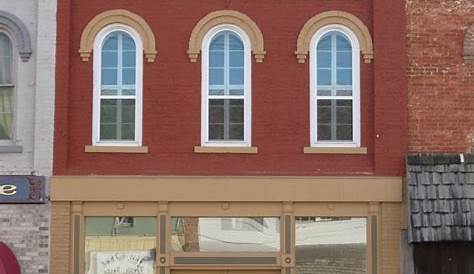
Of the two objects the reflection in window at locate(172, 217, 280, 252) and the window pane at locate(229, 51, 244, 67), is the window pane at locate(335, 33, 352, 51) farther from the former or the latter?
the reflection in window at locate(172, 217, 280, 252)

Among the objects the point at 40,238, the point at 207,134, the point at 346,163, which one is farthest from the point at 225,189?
the point at 40,238

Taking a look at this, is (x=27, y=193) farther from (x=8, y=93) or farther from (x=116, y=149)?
(x=8, y=93)

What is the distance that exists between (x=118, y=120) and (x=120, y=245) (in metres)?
2.01

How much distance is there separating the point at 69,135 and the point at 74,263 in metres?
2.05

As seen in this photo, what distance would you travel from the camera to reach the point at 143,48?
13.9 m

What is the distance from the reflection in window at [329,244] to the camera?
13.6m

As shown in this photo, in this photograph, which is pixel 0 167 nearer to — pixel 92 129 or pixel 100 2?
pixel 92 129

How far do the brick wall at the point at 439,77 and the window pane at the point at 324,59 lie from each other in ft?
4.24

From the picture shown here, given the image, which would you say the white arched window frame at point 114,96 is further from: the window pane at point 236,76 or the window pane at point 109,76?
the window pane at point 236,76

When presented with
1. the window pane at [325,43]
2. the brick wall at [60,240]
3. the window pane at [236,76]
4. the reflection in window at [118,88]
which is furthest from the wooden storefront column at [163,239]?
the window pane at [325,43]

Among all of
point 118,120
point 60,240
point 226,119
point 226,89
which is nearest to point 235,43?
point 226,89

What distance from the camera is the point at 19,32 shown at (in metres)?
Result: 13.8

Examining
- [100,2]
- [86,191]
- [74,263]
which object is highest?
[100,2]

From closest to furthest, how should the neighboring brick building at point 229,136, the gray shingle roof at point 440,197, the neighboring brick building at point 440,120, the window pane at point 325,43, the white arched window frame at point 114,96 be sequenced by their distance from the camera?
the gray shingle roof at point 440,197, the neighboring brick building at point 440,120, the neighboring brick building at point 229,136, the white arched window frame at point 114,96, the window pane at point 325,43
